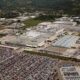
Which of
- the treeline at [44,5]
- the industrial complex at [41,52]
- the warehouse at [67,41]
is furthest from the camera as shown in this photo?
the treeline at [44,5]

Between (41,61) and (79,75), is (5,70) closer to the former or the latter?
(41,61)

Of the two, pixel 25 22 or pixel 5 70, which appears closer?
pixel 5 70

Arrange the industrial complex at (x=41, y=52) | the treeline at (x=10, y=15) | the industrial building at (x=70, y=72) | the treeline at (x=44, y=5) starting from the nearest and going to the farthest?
the industrial building at (x=70, y=72) → the industrial complex at (x=41, y=52) → the treeline at (x=10, y=15) → the treeline at (x=44, y=5)

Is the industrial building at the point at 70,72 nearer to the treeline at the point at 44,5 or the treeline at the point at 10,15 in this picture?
the treeline at the point at 44,5

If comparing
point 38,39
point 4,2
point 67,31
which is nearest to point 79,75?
point 38,39

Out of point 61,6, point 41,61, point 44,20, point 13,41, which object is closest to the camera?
point 41,61

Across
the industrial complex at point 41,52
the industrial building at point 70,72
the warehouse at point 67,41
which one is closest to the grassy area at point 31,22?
the industrial complex at point 41,52

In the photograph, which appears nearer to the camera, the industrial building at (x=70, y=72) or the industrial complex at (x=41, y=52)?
the industrial building at (x=70, y=72)

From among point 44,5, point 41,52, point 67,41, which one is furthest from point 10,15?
point 41,52

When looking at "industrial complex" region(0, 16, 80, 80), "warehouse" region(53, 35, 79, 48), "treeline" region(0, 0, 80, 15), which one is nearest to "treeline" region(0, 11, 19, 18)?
"treeline" region(0, 0, 80, 15)

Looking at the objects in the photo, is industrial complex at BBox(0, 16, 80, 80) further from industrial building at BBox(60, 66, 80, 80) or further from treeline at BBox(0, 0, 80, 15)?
treeline at BBox(0, 0, 80, 15)

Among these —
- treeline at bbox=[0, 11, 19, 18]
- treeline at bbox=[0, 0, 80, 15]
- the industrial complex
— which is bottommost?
the industrial complex
